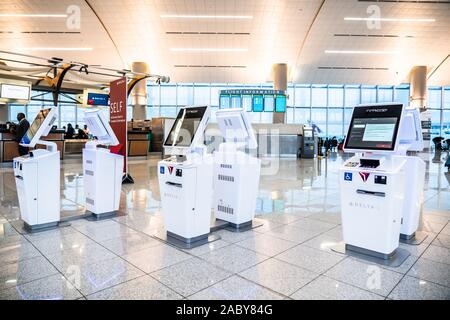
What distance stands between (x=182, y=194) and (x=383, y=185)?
5.45 ft

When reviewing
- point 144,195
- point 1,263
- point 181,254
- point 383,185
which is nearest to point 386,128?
point 383,185

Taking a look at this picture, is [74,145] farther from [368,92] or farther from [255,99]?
[368,92]

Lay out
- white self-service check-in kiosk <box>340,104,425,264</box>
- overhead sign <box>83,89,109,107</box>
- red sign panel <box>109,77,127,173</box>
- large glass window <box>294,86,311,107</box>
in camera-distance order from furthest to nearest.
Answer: large glass window <box>294,86,311,107</box>, overhead sign <box>83,89,109,107</box>, red sign panel <box>109,77,127,173</box>, white self-service check-in kiosk <box>340,104,425,264</box>

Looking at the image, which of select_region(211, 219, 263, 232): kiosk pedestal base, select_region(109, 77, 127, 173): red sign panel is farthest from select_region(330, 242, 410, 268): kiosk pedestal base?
select_region(109, 77, 127, 173): red sign panel

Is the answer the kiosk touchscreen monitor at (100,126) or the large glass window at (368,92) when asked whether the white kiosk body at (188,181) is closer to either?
the kiosk touchscreen monitor at (100,126)

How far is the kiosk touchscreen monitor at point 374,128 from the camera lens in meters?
2.40

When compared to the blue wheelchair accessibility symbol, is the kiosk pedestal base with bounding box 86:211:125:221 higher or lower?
lower

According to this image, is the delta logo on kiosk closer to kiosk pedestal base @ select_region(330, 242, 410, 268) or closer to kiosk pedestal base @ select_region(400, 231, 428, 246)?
kiosk pedestal base @ select_region(330, 242, 410, 268)

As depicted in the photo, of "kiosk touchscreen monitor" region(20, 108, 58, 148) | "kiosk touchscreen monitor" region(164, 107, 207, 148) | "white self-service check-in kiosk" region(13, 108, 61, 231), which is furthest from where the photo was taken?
"kiosk touchscreen monitor" region(20, 108, 58, 148)

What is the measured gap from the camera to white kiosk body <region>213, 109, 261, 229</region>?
331cm

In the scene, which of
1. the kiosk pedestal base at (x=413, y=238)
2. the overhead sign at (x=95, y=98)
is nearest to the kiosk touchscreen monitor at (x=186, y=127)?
the kiosk pedestal base at (x=413, y=238)

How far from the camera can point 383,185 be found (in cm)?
238

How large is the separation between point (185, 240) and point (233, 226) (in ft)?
2.38
